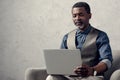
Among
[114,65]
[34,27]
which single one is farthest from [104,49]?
[34,27]

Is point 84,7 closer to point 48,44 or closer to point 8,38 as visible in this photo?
point 48,44

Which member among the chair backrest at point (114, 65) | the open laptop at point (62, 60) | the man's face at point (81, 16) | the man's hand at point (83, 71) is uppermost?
the man's face at point (81, 16)

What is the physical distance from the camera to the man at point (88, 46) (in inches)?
72.9

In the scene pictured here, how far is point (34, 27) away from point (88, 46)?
3.42 feet

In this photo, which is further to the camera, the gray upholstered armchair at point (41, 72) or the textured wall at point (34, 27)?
the textured wall at point (34, 27)

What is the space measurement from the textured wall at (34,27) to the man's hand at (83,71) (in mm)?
835

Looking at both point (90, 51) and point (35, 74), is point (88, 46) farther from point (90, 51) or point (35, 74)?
point (35, 74)

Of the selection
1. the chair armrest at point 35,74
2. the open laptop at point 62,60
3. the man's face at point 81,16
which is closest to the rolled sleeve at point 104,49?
the man's face at point 81,16

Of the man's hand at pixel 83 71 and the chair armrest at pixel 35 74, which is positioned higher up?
the man's hand at pixel 83 71

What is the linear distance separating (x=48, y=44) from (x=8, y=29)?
516mm

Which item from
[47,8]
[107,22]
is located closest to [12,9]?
[47,8]

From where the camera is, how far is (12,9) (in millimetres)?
3041

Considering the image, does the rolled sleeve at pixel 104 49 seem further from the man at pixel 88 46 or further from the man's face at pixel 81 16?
the man's face at pixel 81 16

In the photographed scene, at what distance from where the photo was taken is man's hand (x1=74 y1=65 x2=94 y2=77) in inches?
67.8
